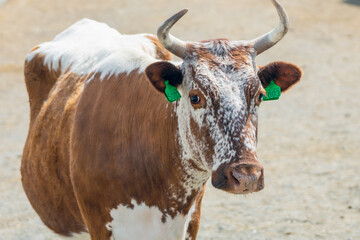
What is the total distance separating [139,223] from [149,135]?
1.94 ft

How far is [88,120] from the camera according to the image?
446 cm

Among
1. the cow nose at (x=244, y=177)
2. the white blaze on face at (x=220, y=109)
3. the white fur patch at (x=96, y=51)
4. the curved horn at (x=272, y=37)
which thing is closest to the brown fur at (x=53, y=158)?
the white fur patch at (x=96, y=51)

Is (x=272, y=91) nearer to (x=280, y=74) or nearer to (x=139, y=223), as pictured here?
(x=280, y=74)

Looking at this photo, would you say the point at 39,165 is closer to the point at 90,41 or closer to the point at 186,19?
the point at 90,41

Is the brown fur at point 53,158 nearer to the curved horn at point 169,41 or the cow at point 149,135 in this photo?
the cow at point 149,135

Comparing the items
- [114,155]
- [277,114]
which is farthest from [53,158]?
[277,114]

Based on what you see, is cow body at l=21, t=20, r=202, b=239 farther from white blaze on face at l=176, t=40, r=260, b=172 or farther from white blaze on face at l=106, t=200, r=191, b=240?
white blaze on face at l=176, t=40, r=260, b=172

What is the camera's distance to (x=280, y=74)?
4180mm

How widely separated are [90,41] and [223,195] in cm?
298

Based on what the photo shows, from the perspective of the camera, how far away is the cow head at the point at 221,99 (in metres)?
3.62

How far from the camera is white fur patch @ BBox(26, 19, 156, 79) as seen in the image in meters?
4.66

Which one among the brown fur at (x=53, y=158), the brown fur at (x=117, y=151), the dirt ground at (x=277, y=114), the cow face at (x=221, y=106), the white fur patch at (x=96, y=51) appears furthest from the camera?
the dirt ground at (x=277, y=114)

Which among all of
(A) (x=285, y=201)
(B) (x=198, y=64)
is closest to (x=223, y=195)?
(A) (x=285, y=201)

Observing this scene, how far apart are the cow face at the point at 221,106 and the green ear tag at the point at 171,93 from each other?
0.11ft
